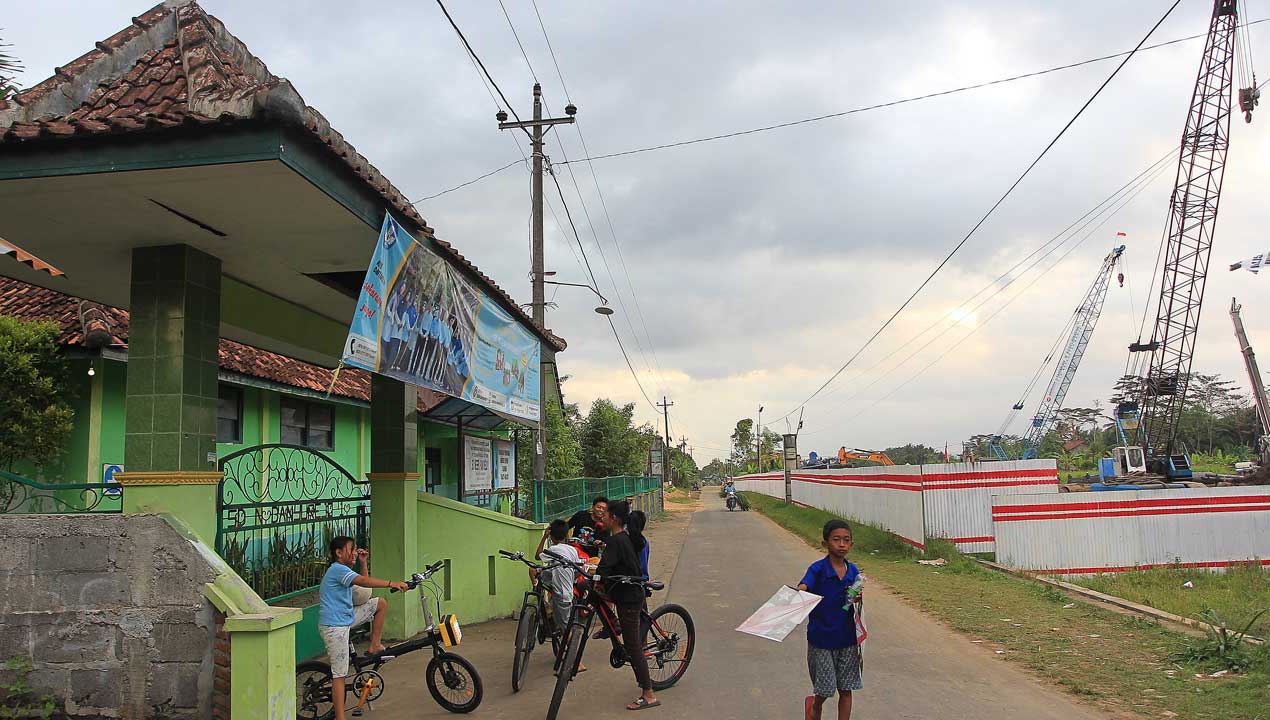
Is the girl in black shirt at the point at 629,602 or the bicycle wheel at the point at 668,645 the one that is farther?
the bicycle wheel at the point at 668,645

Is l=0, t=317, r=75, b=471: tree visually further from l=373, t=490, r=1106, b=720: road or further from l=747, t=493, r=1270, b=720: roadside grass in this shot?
l=747, t=493, r=1270, b=720: roadside grass

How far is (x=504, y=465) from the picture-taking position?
15969mm

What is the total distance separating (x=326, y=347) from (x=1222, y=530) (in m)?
15.0

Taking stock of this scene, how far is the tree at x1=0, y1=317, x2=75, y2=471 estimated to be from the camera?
8.08 meters

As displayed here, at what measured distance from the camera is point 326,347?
386 inches

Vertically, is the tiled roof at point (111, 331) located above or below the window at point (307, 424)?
above

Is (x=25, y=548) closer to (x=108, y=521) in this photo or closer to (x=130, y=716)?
(x=108, y=521)

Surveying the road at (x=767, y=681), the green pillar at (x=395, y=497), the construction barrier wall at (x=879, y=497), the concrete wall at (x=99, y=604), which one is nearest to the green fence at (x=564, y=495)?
the road at (x=767, y=681)

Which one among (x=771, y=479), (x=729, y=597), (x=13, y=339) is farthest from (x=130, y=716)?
(x=771, y=479)

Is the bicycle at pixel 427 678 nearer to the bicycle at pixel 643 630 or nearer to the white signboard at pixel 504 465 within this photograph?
the bicycle at pixel 643 630

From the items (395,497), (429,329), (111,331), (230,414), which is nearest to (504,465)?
A: (230,414)

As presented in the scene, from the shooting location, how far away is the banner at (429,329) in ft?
18.0

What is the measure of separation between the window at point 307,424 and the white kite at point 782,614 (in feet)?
30.9

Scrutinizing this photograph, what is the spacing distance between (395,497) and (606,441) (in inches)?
909
